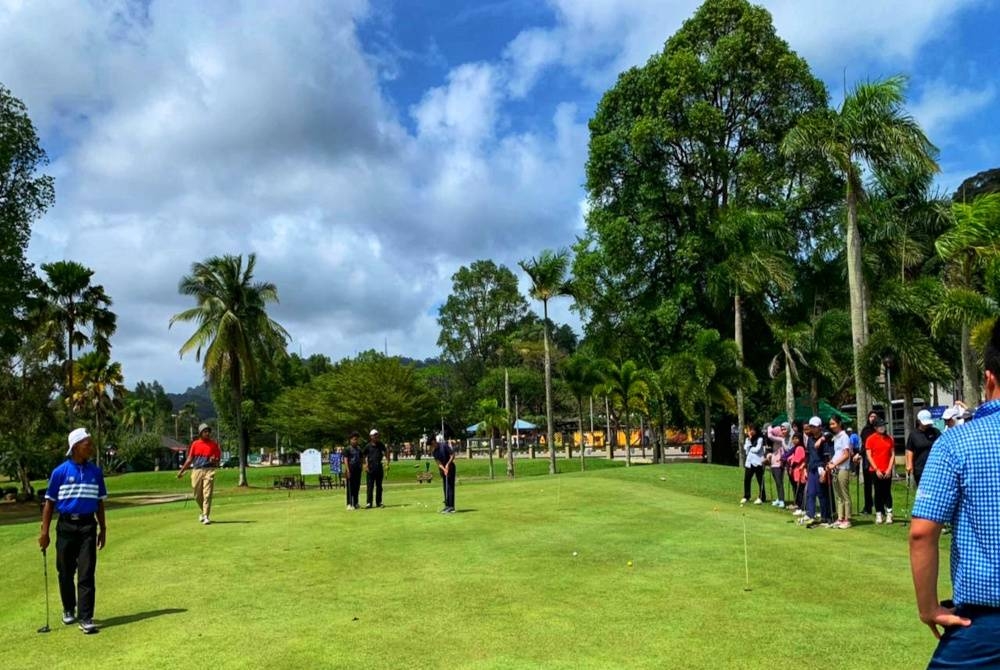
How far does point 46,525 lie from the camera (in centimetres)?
933

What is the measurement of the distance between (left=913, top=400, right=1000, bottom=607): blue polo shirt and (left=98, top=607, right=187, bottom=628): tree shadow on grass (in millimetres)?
8598

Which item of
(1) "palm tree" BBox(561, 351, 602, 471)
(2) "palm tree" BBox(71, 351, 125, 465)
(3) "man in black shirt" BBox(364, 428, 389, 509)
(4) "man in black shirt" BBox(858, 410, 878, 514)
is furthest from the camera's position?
(2) "palm tree" BBox(71, 351, 125, 465)

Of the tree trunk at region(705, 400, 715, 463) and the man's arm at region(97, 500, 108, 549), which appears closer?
the man's arm at region(97, 500, 108, 549)

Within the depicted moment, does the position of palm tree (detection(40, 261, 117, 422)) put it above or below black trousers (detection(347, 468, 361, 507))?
above

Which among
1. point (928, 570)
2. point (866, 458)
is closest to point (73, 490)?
point (928, 570)

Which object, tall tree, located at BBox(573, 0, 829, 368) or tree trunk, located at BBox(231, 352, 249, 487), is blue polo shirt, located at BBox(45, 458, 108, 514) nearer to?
tall tree, located at BBox(573, 0, 829, 368)

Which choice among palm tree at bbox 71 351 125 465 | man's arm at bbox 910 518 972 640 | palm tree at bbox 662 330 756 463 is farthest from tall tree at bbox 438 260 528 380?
man's arm at bbox 910 518 972 640

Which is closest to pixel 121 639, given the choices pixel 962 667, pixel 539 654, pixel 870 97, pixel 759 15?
pixel 539 654

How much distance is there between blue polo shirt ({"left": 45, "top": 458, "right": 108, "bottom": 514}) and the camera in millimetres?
9383

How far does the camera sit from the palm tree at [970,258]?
20.3 m

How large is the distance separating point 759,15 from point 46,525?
137ft

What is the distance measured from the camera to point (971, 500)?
3408 millimetres

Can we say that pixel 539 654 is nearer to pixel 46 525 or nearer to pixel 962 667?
pixel 962 667

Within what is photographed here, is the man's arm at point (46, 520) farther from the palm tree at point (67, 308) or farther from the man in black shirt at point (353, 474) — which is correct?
the palm tree at point (67, 308)
